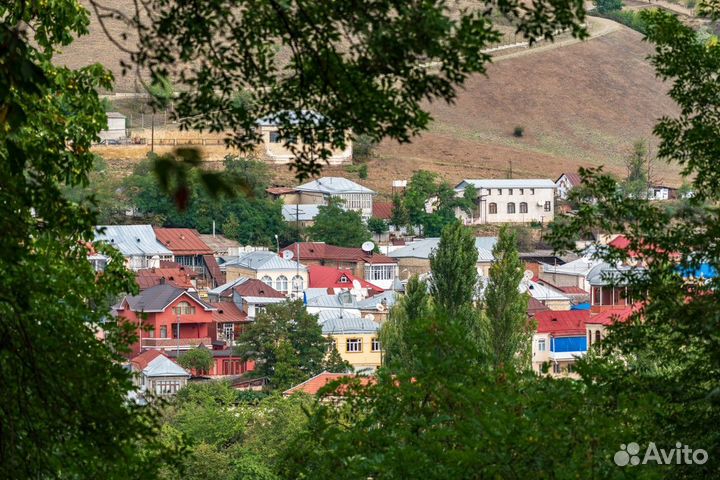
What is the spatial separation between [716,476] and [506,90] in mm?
114164

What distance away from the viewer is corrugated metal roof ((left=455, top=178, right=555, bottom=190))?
99812 mm

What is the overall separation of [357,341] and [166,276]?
14636 mm

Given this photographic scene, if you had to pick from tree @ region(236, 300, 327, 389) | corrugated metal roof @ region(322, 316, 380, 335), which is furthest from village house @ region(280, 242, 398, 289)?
tree @ region(236, 300, 327, 389)

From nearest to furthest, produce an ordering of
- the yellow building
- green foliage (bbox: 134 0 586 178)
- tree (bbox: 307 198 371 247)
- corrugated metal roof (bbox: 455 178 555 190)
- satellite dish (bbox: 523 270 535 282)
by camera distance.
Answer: green foliage (bbox: 134 0 586 178) < the yellow building < satellite dish (bbox: 523 270 535 282) < tree (bbox: 307 198 371 247) < corrugated metal roof (bbox: 455 178 555 190)

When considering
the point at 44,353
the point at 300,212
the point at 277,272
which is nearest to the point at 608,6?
the point at 300,212

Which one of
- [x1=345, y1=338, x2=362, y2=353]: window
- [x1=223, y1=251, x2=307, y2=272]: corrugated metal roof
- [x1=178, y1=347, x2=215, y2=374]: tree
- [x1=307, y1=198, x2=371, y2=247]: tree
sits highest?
[x1=307, y1=198, x2=371, y2=247]: tree

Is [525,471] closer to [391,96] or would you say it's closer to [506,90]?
[391,96]

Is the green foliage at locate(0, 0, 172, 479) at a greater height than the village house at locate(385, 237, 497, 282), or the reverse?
the village house at locate(385, 237, 497, 282)

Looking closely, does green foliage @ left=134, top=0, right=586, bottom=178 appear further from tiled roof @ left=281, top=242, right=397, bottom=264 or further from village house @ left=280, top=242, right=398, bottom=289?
tiled roof @ left=281, top=242, right=397, bottom=264

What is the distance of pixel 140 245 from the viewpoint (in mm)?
85812

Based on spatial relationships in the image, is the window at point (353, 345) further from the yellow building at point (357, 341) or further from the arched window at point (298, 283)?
the arched window at point (298, 283)

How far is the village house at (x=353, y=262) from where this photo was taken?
280 ft

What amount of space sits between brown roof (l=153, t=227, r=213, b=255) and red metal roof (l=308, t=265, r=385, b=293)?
6842 millimetres

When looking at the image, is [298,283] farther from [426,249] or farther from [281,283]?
[426,249]
